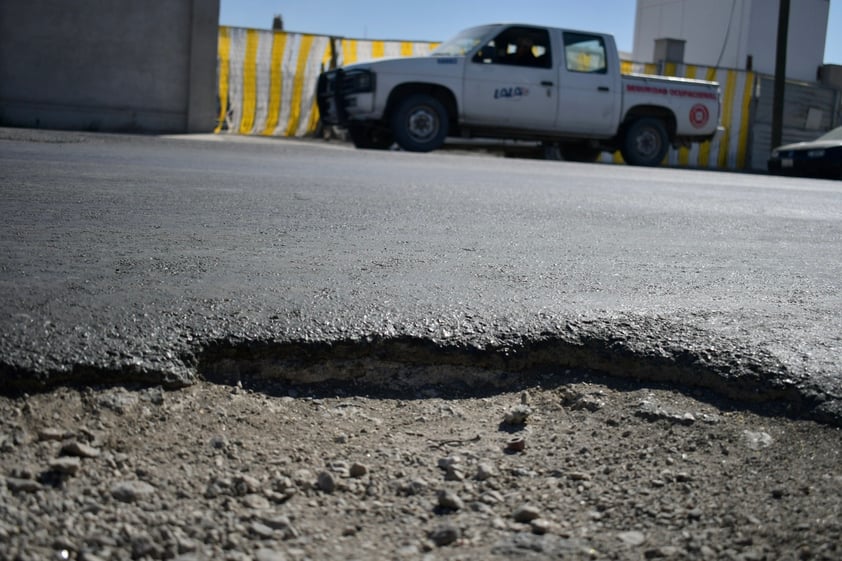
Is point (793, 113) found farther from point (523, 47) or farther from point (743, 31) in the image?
point (523, 47)

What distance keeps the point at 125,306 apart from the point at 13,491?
3.08 ft

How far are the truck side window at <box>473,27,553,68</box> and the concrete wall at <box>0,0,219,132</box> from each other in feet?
17.8

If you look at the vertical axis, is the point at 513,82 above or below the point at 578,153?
above

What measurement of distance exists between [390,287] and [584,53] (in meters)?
11.5

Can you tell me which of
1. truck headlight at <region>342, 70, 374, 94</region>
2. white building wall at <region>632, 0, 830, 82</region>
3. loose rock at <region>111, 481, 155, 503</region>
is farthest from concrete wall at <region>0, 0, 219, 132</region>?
white building wall at <region>632, 0, 830, 82</region>

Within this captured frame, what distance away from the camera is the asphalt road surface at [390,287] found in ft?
7.66

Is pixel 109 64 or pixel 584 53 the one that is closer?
pixel 584 53

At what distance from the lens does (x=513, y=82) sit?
12.9 m

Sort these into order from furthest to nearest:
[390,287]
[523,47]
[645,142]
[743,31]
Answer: [743,31]
[645,142]
[523,47]
[390,287]

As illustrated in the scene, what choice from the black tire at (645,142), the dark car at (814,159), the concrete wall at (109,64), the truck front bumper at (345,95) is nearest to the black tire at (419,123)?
the truck front bumper at (345,95)

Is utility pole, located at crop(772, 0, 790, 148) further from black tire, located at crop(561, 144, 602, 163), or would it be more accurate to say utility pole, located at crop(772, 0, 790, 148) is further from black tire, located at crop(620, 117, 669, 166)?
black tire, located at crop(561, 144, 602, 163)

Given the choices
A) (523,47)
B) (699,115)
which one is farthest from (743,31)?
(523,47)

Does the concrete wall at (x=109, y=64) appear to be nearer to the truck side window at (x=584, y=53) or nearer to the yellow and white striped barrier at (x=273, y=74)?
the yellow and white striped barrier at (x=273, y=74)

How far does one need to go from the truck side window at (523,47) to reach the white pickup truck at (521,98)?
0.02 meters
